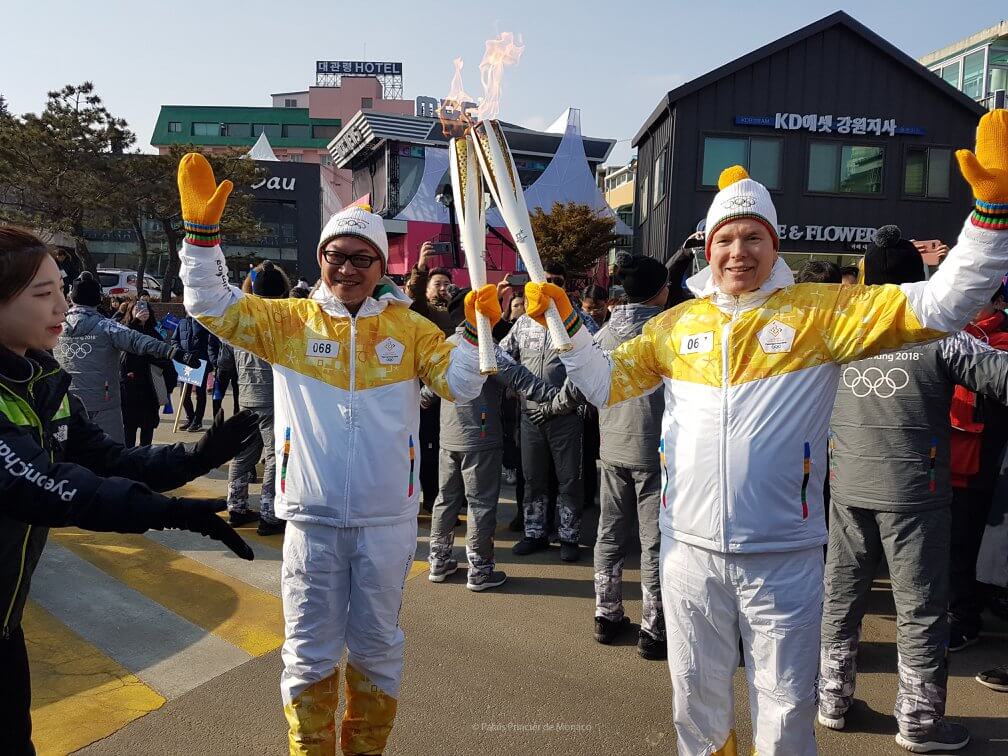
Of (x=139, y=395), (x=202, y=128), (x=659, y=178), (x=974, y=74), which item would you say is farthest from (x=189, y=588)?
(x=202, y=128)

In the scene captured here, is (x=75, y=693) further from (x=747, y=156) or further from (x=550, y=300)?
(x=747, y=156)

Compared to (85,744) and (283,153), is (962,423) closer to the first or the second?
(85,744)

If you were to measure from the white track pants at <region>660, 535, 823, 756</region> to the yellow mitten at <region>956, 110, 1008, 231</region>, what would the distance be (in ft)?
3.63

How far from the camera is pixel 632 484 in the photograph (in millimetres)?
4102

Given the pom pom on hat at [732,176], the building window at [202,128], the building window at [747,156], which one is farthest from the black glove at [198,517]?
the building window at [202,128]

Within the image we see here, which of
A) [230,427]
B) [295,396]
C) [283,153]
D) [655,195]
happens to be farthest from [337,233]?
[283,153]

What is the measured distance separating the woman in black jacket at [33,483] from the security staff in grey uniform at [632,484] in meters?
2.39

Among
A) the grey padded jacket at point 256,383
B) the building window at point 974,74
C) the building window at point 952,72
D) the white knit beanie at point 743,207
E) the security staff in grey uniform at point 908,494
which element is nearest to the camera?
the white knit beanie at point 743,207

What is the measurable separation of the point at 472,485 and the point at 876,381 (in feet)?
8.43

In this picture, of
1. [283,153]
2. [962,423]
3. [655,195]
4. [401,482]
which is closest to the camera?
[401,482]

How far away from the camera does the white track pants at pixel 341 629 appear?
262 centimetres

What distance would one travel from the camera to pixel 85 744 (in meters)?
2.97

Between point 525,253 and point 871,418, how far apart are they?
1.61 metres

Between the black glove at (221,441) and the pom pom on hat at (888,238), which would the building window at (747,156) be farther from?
the black glove at (221,441)
